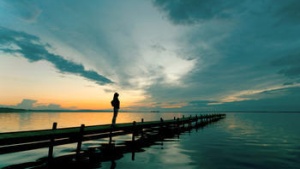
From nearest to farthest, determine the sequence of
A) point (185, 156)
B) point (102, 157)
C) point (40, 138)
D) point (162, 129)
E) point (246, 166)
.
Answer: point (40, 138) → point (246, 166) → point (102, 157) → point (185, 156) → point (162, 129)

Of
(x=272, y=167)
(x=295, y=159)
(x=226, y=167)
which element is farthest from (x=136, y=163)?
(x=295, y=159)

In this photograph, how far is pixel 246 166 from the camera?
11.7m

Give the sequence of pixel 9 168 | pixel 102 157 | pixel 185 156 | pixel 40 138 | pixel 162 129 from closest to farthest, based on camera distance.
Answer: pixel 40 138, pixel 9 168, pixel 102 157, pixel 185 156, pixel 162 129

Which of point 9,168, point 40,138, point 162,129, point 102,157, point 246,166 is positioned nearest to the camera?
point 40,138

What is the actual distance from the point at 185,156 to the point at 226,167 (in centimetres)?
329

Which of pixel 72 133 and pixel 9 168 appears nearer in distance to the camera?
pixel 9 168

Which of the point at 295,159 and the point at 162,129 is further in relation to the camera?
the point at 162,129

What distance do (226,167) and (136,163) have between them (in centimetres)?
486

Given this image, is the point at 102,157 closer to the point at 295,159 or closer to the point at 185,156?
the point at 185,156

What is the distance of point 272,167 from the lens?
38.3 ft

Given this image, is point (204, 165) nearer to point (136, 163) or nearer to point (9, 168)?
point (136, 163)

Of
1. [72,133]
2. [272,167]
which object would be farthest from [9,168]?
[272,167]

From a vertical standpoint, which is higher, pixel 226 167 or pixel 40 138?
pixel 40 138

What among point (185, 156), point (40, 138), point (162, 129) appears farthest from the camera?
point (162, 129)
